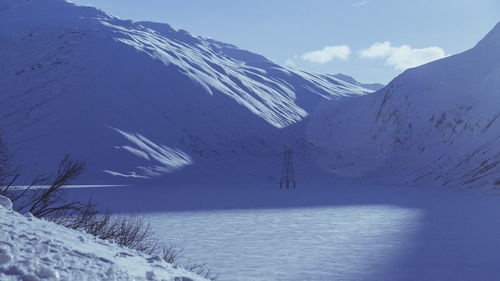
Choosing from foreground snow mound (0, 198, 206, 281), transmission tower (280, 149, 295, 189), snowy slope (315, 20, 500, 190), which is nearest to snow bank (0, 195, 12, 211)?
foreground snow mound (0, 198, 206, 281)

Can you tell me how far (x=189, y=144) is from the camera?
2923 inches

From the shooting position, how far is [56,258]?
13.8 feet

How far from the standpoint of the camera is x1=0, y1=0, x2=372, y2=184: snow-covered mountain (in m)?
63.6

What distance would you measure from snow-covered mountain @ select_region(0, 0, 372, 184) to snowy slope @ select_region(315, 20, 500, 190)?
1172cm

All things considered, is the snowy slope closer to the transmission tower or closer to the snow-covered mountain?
the transmission tower

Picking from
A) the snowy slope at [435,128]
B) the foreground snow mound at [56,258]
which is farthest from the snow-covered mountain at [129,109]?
the foreground snow mound at [56,258]

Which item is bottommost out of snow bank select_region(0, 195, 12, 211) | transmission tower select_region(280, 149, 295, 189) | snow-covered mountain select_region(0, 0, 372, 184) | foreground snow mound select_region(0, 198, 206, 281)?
foreground snow mound select_region(0, 198, 206, 281)

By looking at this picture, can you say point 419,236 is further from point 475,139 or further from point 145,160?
point 145,160

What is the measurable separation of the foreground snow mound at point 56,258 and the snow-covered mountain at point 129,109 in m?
54.3

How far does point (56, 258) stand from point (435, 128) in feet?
212

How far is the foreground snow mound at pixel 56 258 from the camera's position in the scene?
378 centimetres

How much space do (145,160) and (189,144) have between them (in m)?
11.5

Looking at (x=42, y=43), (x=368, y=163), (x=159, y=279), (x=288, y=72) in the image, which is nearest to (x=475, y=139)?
(x=368, y=163)

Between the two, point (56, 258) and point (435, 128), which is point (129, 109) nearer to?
point (435, 128)
